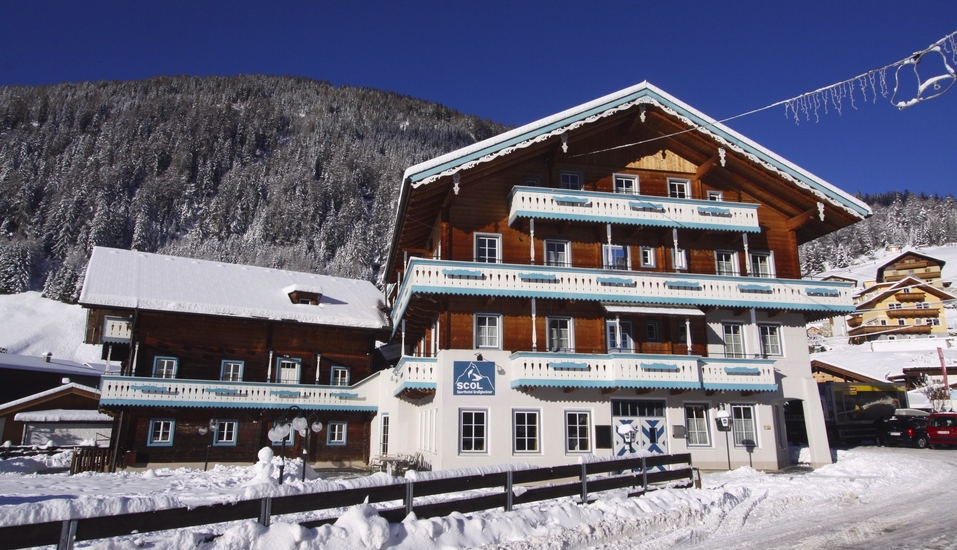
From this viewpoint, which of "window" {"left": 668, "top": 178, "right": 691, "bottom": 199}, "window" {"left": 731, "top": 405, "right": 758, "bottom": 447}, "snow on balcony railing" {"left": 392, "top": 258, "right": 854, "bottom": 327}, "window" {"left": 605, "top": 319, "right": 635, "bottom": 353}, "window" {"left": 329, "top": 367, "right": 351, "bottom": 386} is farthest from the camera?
"window" {"left": 329, "top": 367, "right": 351, "bottom": 386}

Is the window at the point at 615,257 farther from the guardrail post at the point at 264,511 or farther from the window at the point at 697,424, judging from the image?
the guardrail post at the point at 264,511

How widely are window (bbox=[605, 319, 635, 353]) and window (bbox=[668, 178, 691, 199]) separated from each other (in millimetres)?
6974

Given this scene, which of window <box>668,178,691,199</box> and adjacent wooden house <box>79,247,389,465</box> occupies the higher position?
window <box>668,178,691,199</box>

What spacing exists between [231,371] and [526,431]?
54.9 ft

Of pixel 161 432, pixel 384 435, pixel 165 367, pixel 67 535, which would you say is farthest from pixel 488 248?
pixel 67 535

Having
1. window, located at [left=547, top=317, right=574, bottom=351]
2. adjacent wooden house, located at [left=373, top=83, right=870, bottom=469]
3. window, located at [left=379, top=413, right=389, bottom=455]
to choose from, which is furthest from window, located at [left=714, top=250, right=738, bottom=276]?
window, located at [left=379, top=413, right=389, bottom=455]

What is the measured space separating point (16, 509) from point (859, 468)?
25.2 meters

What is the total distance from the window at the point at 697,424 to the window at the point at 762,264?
7.25m

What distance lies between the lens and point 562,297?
24.5m

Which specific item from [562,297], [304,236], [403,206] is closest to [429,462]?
[562,297]

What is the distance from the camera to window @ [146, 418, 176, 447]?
98.1ft

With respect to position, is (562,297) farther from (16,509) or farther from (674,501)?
(16,509)

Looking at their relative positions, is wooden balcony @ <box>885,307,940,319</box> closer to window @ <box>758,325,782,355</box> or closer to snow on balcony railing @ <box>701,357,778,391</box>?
window @ <box>758,325,782,355</box>

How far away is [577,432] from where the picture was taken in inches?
957
